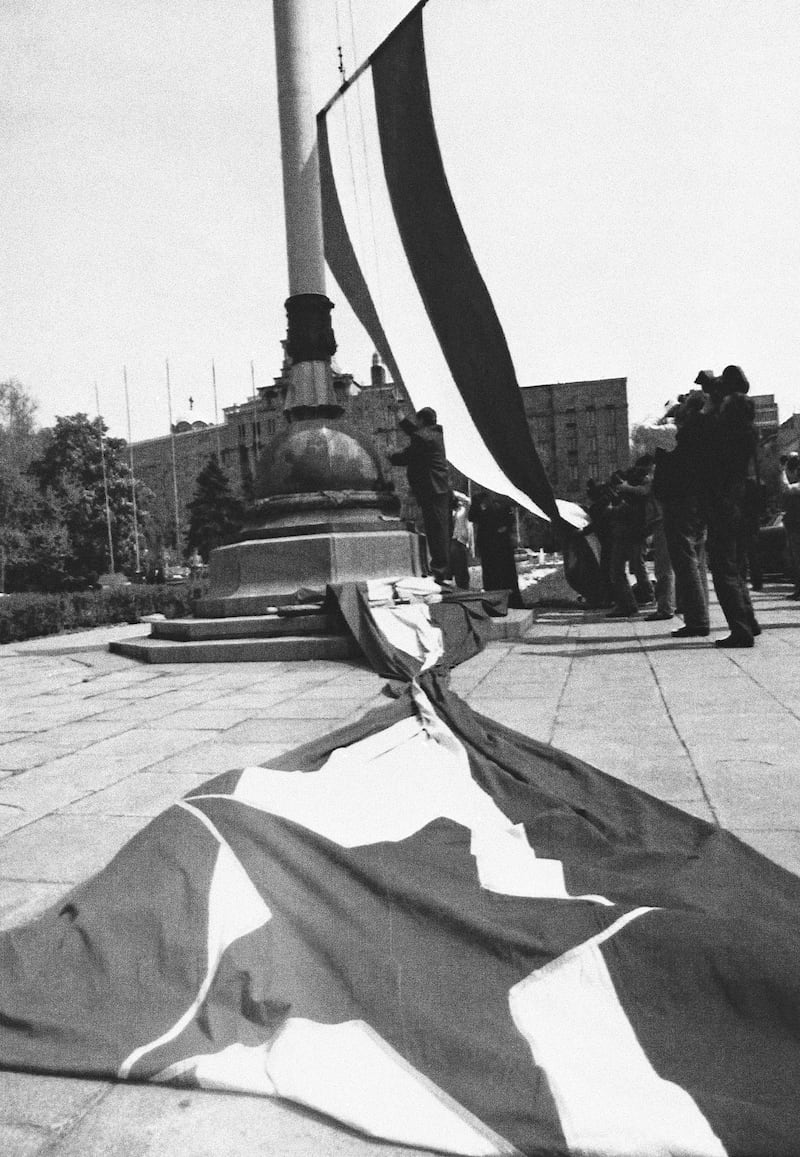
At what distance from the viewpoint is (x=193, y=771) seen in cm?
380

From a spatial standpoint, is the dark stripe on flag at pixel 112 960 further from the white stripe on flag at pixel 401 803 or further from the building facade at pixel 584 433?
the building facade at pixel 584 433

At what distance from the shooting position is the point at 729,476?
6953 millimetres

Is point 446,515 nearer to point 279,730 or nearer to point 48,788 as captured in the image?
point 279,730

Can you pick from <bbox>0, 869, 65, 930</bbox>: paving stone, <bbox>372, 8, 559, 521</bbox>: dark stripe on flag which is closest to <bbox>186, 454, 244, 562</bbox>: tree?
<bbox>372, 8, 559, 521</bbox>: dark stripe on flag

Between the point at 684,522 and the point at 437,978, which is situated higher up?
the point at 684,522

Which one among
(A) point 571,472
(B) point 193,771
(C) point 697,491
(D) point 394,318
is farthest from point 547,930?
(A) point 571,472

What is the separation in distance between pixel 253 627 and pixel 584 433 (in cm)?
7911

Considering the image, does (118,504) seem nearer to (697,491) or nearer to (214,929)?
(697,491)

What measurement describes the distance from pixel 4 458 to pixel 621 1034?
128ft

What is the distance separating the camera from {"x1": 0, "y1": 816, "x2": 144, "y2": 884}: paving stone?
2.63m

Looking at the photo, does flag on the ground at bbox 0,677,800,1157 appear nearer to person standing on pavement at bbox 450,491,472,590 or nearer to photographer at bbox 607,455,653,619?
photographer at bbox 607,455,653,619

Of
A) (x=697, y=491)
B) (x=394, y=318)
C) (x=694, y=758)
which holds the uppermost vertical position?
(x=394, y=318)

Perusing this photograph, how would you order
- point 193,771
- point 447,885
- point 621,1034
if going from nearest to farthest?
point 621,1034 → point 447,885 → point 193,771

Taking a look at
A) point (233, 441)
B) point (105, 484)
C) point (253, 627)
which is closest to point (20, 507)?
point (105, 484)
